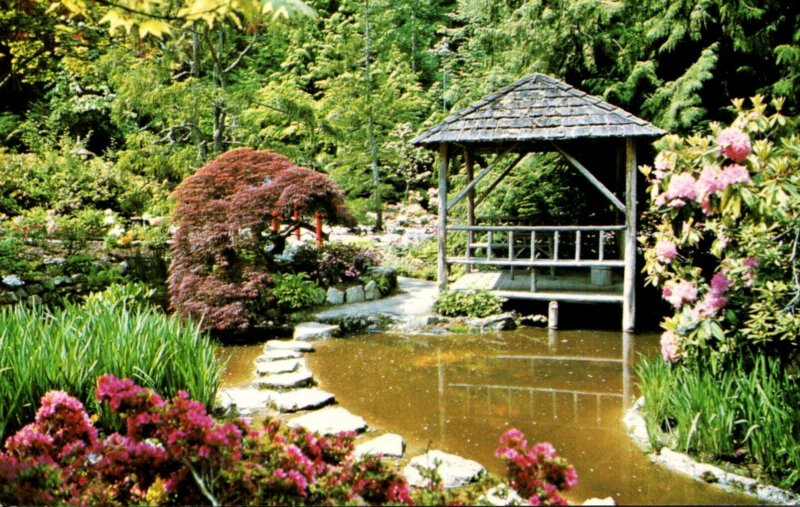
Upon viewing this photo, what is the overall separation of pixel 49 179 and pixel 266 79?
9121 mm

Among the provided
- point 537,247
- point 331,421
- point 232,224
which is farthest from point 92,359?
point 537,247

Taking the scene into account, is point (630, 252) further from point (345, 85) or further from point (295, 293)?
point (345, 85)

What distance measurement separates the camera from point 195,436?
277 centimetres

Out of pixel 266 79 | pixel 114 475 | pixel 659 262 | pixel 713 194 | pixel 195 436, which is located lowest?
pixel 114 475

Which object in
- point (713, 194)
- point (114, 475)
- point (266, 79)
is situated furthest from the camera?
point (266, 79)

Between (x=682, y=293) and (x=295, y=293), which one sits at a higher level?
(x=682, y=293)

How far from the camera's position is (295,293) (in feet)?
29.8

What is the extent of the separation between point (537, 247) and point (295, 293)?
412 cm

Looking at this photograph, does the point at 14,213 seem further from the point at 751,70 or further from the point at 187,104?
the point at 751,70

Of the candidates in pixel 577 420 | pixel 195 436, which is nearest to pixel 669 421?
pixel 577 420

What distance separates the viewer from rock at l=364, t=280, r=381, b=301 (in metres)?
9.78

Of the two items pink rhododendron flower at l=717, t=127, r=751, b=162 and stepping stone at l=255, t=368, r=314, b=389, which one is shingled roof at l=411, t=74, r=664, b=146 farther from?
pink rhododendron flower at l=717, t=127, r=751, b=162

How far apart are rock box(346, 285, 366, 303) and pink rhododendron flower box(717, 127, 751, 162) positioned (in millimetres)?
6348

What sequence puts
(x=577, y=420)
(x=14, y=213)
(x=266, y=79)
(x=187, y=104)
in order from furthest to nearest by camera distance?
(x=266, y=79) < (x=14, y=213) < (x=187, y=104) < (x=577, y=420)
